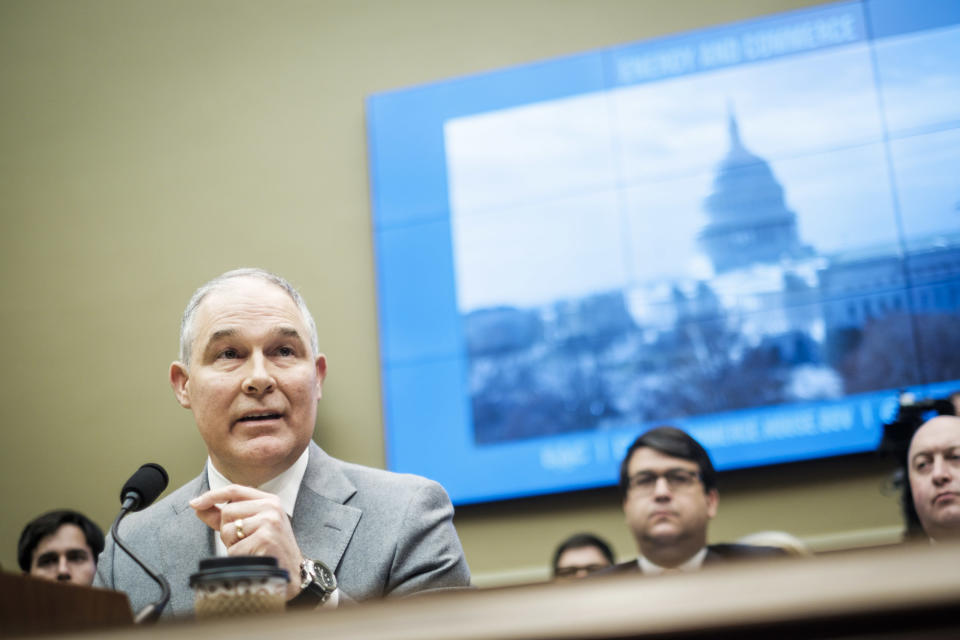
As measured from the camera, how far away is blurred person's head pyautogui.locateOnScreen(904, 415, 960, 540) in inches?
94.3

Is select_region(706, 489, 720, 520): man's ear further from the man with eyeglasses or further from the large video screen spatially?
the large video screen

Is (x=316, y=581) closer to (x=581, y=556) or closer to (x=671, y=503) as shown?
(x=671, y=503)

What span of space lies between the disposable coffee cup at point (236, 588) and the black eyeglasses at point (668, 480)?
2.04 meters

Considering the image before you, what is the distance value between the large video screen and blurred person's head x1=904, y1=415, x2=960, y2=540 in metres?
0.57

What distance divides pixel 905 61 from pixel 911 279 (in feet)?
2.44

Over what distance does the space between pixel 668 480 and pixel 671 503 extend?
68mm

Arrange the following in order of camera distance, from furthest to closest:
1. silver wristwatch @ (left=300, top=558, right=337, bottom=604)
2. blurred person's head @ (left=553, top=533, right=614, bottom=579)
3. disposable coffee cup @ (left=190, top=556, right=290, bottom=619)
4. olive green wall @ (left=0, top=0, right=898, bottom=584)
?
olive green wall @ (left=0, top=0, right=898, bottom=584) < blurred person's head @ (left=553, top=533, right=614, bottom=579) < silver wristwatch @ (left=300, top=558, right=337, bottom=604) < disposable coffee cup @ (left=190, top=556, right=290, bottom=619)

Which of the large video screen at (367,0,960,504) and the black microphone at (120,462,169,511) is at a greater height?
the large video screen at (367,0,960,504)

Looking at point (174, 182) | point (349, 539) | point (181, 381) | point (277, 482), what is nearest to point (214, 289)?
point (181, 381)

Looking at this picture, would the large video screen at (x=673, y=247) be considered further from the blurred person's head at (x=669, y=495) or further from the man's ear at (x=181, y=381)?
the man's ear at (x=181, y=381)

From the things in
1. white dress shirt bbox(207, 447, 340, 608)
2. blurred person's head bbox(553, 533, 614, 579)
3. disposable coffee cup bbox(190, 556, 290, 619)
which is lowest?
blurred person's head bbox(553, 533, 614, 579)

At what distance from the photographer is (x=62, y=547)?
10.4 feet

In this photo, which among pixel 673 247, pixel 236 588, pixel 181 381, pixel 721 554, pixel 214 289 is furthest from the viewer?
pixel 673 247

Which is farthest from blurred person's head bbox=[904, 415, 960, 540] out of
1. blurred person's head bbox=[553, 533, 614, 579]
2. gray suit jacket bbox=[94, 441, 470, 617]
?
gray suit jacket bbox=[94, 441, 470, 617]
